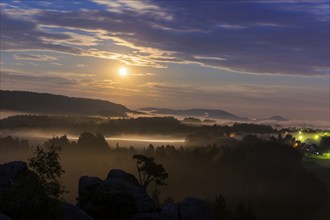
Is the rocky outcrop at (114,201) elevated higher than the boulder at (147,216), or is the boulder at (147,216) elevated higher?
the rocky outcrop at (114,201)

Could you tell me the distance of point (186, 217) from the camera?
292 ft

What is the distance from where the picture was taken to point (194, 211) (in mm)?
90062

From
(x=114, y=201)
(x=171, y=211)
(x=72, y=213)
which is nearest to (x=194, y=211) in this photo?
(x=171, y=211)

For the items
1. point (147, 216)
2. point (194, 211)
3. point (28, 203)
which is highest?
point (28, 203)

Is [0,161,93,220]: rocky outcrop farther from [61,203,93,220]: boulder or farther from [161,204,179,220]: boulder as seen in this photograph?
[161,204,179,220]: boulder

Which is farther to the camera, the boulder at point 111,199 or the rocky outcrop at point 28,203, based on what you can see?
the boulder at point 111,199

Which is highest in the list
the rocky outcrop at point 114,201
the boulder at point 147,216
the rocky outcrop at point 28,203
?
the rocky outcrop at point 28,203

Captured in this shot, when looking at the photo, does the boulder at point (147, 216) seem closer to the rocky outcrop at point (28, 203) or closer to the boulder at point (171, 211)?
the boulder at point (171, 211)

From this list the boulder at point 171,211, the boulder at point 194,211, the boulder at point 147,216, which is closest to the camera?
the boulder at point 147,216

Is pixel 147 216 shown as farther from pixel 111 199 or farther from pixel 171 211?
pixel 171 211

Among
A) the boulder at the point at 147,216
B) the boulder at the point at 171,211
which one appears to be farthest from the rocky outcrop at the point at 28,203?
the boulder at the point at 171,211

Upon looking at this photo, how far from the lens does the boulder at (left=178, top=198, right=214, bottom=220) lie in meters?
89.4

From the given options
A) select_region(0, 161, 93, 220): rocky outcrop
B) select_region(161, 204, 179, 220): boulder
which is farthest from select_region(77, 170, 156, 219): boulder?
select_region(0, 161, 93, 220): rocky outcrop

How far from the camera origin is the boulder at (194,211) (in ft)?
293
